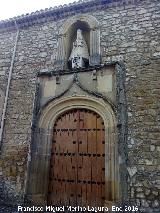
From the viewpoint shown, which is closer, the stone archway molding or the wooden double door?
the stone archway molding

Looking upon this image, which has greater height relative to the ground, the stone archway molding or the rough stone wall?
the rough stone wall

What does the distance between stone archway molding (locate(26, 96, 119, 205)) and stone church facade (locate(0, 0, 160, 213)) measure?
0.07 ft

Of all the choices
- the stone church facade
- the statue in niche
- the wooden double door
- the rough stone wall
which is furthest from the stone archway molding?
the rough stone wall

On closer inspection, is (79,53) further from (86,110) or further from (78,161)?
(78,161)

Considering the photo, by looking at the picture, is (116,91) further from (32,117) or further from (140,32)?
(32,117)

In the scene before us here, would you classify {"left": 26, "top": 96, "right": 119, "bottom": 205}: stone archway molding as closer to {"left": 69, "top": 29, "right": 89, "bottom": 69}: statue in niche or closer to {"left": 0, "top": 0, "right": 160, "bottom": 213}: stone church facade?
{"left": 0, "top": 0, "right": 160, "bottom": 213}: stone church facade

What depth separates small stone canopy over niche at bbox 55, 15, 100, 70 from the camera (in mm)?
6086

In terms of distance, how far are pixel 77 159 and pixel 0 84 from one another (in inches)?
122

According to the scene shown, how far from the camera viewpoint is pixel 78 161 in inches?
206

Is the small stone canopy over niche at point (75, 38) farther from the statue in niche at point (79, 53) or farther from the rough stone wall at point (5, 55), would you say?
the rough stone wall at point (5, 55)

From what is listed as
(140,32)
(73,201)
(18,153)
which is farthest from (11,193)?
(140,32)

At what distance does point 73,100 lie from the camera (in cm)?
564

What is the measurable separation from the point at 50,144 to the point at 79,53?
2.33 m

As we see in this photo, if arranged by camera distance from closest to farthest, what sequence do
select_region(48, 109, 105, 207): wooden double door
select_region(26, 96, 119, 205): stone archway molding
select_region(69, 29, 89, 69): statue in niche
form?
select_region(26, 96, 119, 205): stone archway molding < select_region(48, 109, 105, 207): wooden double door < select_region(69, 29, 89, 69): statue in niche
